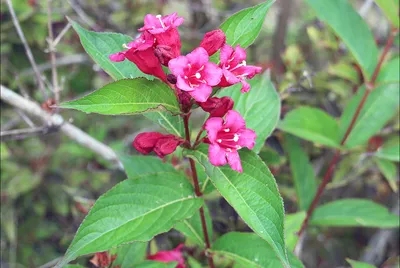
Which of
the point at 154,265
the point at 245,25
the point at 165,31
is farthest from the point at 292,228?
the point at 165,31

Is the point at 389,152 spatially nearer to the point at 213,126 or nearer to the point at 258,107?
the point at 258,107

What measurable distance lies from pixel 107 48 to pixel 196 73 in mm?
378

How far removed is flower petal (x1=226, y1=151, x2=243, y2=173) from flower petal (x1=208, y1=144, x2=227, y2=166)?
0.02m

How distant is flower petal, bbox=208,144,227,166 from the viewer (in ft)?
3.85

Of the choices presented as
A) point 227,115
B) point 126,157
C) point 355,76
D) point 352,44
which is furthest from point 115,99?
point 355,76

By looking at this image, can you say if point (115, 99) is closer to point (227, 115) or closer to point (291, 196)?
point (227, 115)

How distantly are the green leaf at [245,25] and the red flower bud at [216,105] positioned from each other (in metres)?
0.19

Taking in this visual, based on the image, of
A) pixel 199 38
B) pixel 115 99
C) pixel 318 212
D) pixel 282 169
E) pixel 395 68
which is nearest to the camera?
pixel 115 99

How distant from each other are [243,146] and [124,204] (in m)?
0.37

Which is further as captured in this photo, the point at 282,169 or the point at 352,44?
the point at 282,169

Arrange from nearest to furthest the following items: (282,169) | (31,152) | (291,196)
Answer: (291,196) < (282,169) < (31,152)

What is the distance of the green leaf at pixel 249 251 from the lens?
138cm

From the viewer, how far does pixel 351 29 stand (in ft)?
6.64

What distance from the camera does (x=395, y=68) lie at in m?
1.95
